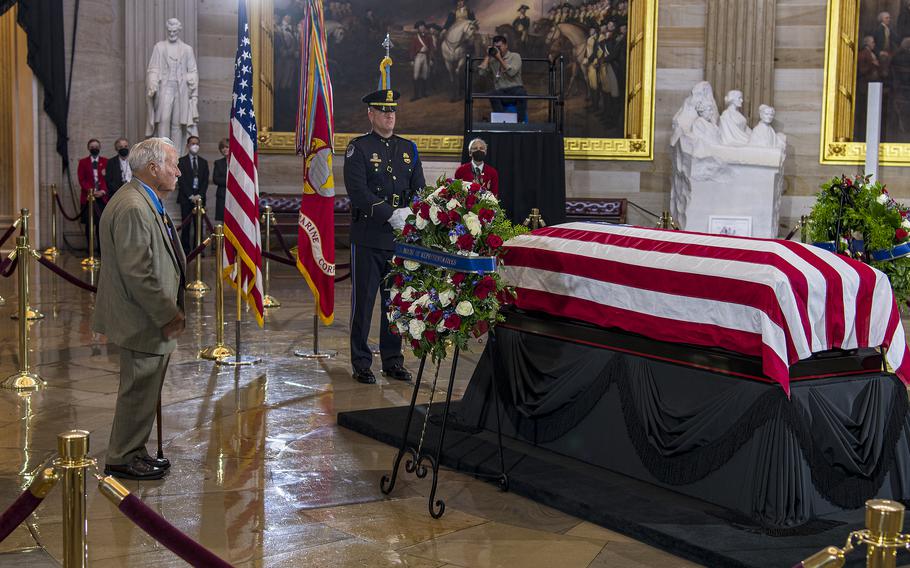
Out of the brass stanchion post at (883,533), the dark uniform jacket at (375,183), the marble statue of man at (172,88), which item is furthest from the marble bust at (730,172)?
the brass stanchion post at (883,533)

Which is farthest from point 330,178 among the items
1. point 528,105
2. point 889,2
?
point 889,2

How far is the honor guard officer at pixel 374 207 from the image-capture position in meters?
7.74

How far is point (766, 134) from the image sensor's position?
16.2 m

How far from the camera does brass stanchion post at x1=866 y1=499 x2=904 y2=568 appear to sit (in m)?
2.63

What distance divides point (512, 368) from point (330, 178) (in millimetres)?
3031

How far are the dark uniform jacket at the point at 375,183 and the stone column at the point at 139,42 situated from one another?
359 inches

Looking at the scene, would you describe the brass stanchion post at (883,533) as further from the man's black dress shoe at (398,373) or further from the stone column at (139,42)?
the stone column at (139,42)

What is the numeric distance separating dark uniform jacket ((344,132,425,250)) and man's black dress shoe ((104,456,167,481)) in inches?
112

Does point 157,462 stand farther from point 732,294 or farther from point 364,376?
point 732,294

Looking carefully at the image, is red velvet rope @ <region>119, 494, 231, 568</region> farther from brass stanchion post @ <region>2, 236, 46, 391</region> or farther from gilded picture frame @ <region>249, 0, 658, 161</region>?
gilded picture frame @ <region>249, 0, 658, 161</region>

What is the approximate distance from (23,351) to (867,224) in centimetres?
564

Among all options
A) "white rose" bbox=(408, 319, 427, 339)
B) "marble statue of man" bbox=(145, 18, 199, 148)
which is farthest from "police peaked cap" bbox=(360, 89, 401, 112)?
"marble statue of man" bbox=(145, 18, 199, 148)

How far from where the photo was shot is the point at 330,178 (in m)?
8.62

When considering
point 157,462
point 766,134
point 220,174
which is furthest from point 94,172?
point 157,462
